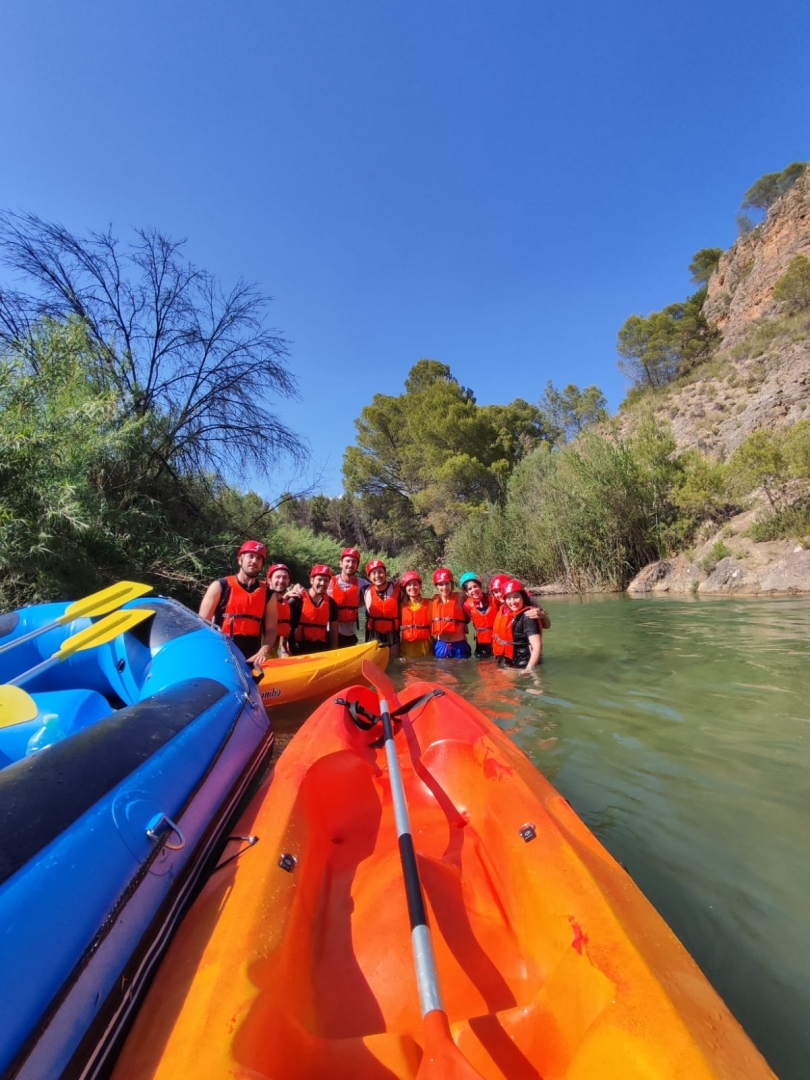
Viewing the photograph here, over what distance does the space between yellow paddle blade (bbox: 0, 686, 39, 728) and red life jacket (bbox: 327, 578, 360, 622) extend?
4099 mm

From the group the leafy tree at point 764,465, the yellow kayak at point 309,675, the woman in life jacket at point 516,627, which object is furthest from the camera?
the leafy tree at point 764,465

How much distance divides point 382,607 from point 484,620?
1261 mm

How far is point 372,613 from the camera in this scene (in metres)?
6.20

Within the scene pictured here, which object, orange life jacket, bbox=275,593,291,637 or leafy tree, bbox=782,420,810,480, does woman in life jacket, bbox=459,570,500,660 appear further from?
leafy tree, bbox=782,420,810,480

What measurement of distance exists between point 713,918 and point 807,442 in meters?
12.7

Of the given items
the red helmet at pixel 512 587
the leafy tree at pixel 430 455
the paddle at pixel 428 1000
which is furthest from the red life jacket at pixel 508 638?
the leafy tree at pixel 430 455

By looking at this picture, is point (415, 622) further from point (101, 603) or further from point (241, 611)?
point (101, 603)

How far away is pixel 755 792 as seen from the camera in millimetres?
2439

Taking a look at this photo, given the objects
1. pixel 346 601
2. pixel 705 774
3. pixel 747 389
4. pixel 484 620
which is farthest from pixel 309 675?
pixel 747 389

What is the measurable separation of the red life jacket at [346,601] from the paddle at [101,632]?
2.82 metres

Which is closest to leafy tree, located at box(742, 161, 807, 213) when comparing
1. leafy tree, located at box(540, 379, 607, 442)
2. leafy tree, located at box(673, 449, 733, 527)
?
leafy tree, located at box(540, 379, 607, 442)

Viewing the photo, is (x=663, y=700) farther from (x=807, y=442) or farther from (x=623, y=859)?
(x=807, y=442)

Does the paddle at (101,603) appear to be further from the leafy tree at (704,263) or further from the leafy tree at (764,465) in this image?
the leafy tree at (704,263)

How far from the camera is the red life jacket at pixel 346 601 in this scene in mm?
6121
